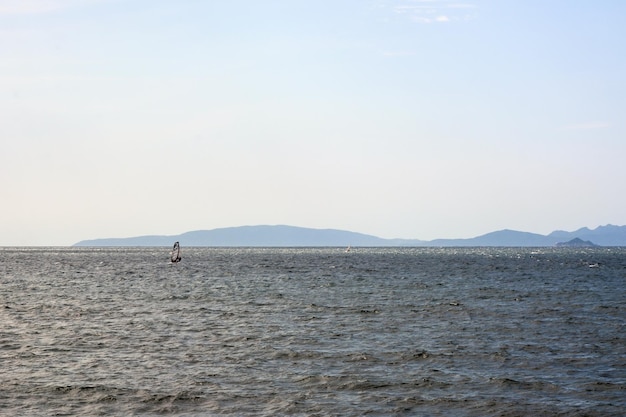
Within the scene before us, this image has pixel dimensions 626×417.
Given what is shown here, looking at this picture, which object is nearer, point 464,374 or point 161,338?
point 464,374

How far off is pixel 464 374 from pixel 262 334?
16.2 meters

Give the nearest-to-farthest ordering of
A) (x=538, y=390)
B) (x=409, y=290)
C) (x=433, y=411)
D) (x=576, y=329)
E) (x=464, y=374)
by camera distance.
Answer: (x=433, y=411), (x=538, y=390), (x=464, y=374), (x=576, y=329), (x=409, y=290)

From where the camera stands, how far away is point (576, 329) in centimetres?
5084

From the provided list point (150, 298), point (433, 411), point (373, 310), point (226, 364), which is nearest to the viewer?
point (433, 411)

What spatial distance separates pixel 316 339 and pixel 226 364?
30.5ft

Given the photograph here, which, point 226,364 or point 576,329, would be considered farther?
point 576,329

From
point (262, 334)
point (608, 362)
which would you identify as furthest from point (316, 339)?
point (608, 362)

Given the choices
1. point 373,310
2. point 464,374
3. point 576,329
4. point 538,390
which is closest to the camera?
point 538,390

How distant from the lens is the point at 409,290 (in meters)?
86.7

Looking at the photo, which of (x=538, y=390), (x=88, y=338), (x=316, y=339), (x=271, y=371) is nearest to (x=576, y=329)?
(x=316, y=339)

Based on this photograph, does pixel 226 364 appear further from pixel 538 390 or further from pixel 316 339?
pixel 538 390

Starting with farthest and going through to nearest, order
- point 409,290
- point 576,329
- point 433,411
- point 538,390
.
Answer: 1. point 409,290
2. point 576,329
3. point 538,390
4. point 433,411

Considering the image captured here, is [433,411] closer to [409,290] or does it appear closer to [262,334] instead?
[262,334]

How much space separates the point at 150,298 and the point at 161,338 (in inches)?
1218
